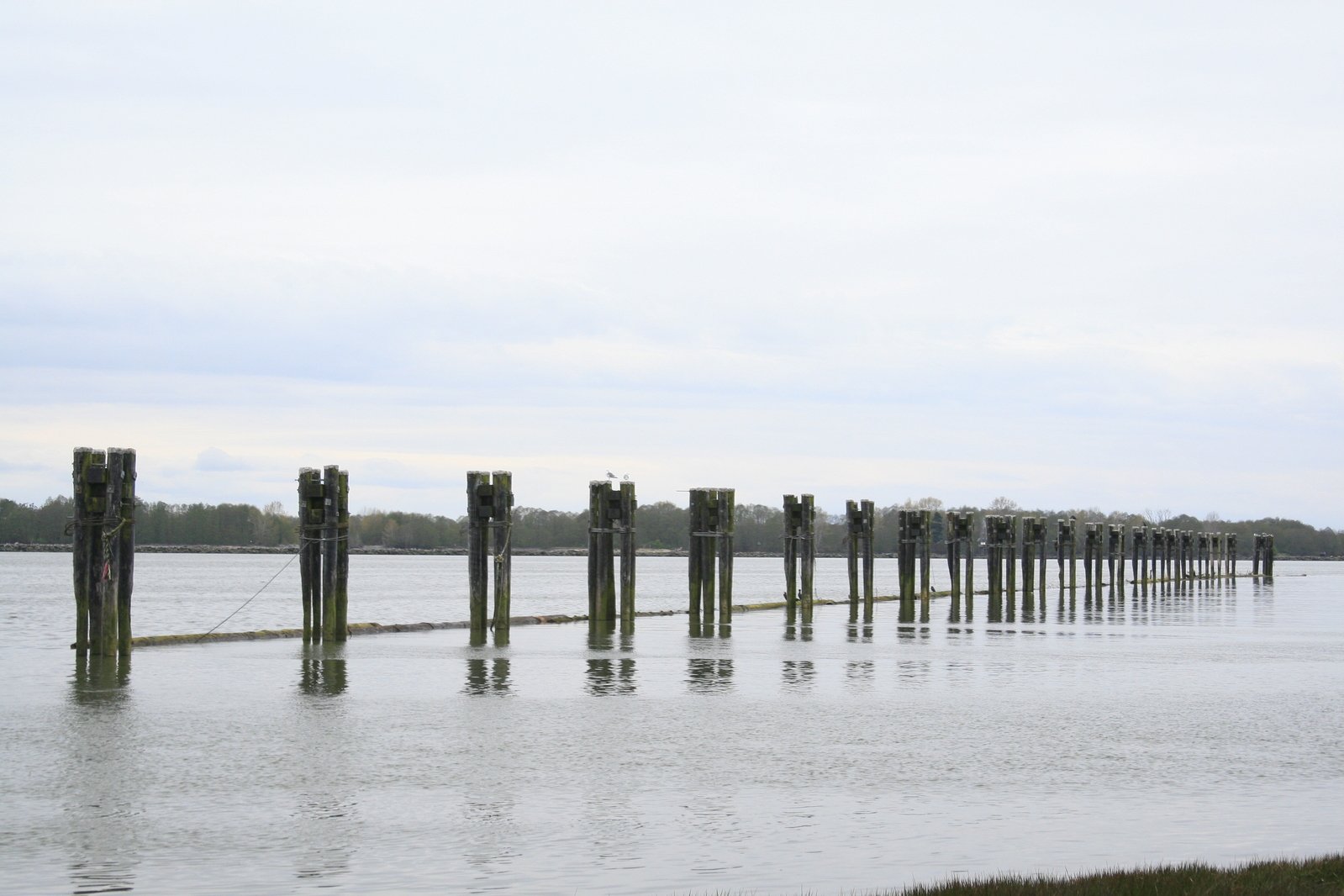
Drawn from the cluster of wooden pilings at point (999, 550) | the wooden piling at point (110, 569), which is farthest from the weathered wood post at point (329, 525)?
the cluster of wooden pilings at point (999, 550)

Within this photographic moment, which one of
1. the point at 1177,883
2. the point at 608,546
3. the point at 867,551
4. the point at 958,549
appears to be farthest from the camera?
the point at 958,549

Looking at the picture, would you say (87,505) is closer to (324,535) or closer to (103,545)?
(103,545)

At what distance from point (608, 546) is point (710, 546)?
17.2 feet

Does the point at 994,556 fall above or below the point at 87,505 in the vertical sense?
below

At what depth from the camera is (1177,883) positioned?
30.3 feet

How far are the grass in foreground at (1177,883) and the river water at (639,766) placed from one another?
2.64 ft

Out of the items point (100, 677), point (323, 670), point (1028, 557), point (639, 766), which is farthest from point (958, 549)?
point (639, 766)

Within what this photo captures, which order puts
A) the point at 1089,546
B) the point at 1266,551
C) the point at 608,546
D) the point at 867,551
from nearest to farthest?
the point at 608,546
the point at 867,551
the point at 1089,546
the point at 1266,551

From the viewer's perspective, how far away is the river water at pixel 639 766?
34.8 feet

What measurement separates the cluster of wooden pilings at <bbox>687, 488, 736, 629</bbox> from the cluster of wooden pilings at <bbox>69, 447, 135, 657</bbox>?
1598 centimetres

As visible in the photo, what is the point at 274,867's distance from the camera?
10234 mm

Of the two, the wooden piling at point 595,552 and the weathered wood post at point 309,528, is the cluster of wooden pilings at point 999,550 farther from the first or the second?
the weathered wood post at point 309,528

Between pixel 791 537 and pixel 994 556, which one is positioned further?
pixel 994 556

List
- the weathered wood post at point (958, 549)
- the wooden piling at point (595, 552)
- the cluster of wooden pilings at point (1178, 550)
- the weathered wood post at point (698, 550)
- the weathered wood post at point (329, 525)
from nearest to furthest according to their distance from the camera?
the weathered wood post at point (329, 525), the wooden piling at point (595, 552), the weathered wood post at point (698, 550), the weathered wood post at point (958, 549), the cluster of wooden pilings at point (1178, 550)
